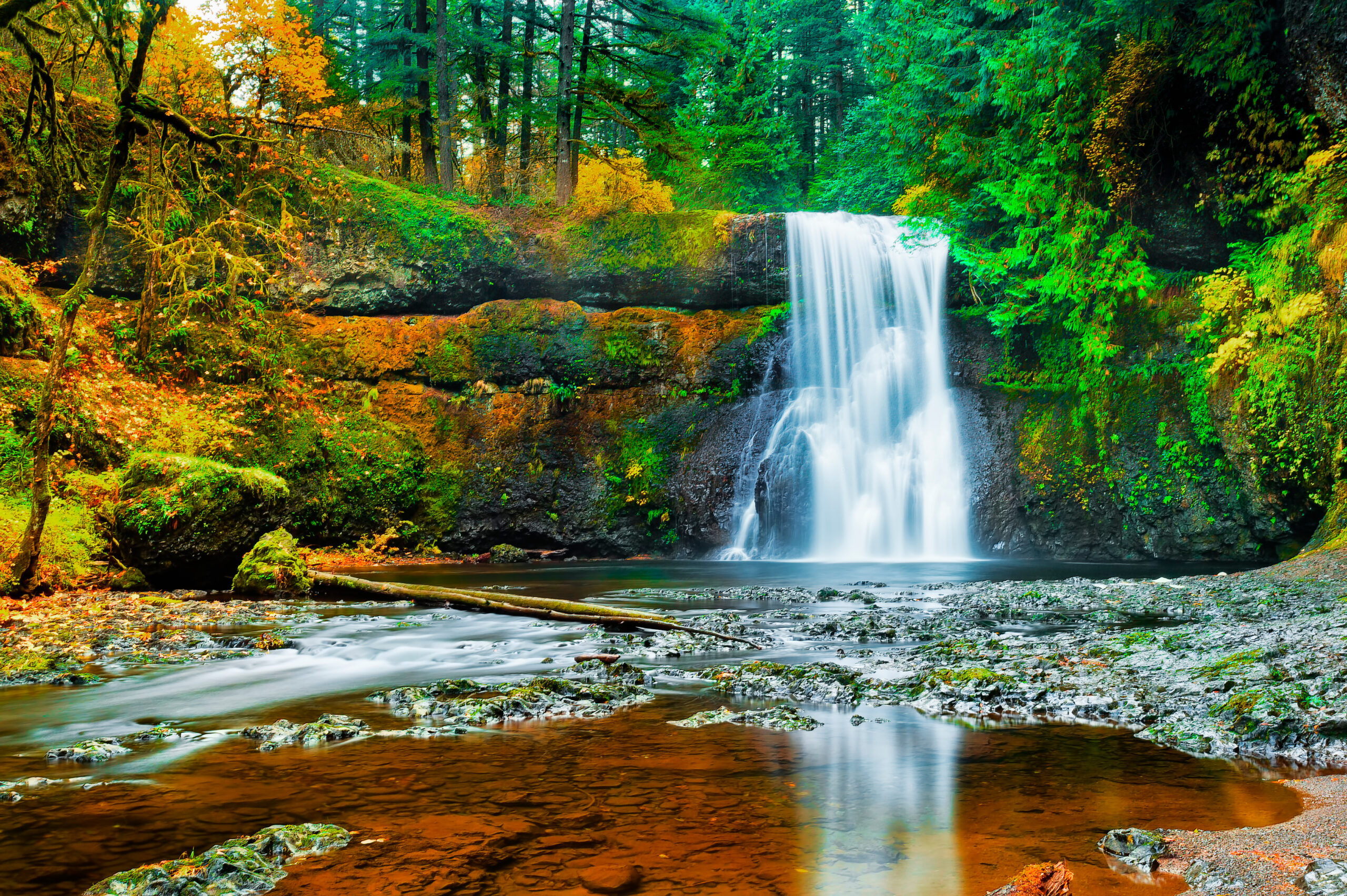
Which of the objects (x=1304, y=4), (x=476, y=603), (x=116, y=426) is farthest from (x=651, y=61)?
(x=476, y=603)

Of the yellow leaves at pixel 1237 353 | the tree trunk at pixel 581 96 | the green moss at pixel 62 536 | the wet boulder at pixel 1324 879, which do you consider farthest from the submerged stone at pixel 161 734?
the tree trunk at pixel 581 96

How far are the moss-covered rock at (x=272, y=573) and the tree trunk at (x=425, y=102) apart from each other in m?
13.3

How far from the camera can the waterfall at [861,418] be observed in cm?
1636

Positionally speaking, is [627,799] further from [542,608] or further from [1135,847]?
[542,608]

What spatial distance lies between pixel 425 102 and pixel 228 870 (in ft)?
67.8

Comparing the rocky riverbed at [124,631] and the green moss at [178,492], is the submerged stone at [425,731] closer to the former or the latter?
the rocky riverbed at [124,631]

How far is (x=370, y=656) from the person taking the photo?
5.98 metres

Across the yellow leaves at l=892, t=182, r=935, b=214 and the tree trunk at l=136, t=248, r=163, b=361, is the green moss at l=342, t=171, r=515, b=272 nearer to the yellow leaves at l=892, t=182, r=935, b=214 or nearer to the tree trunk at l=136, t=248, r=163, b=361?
the tree trunk at l=136, t=248, r=163, b=361

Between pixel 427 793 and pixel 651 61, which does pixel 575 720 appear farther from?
pixel 651 61

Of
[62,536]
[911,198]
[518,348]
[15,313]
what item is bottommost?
[62,536]

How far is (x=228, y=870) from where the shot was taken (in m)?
2.20

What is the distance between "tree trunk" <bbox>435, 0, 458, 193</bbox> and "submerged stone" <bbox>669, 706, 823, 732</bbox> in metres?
17.9

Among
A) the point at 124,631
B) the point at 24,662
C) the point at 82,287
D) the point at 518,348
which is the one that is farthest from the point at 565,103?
the point at 24,662

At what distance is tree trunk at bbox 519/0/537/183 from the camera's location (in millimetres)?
19852
